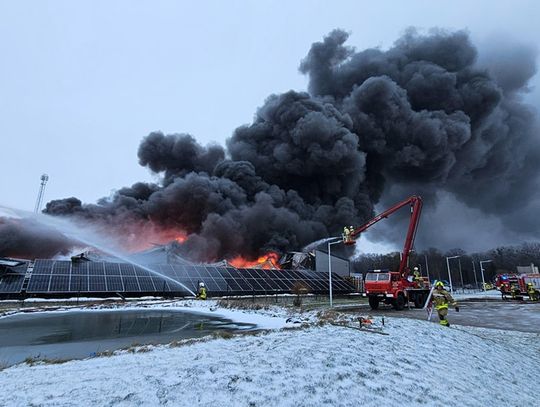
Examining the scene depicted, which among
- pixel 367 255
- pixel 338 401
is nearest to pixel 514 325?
pixel 338 401

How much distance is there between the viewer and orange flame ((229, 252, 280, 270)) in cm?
4450

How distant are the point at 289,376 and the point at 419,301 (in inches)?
820

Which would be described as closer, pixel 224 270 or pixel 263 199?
pixel 224 270

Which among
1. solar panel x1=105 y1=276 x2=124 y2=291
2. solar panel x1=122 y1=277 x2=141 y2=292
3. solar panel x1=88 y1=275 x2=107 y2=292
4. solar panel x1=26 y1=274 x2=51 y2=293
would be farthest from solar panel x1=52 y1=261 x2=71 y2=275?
solar panel x1=122 y1=277 x2=141 y2=292

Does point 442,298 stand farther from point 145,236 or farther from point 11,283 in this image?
point 145,236

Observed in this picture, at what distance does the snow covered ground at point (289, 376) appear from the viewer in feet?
14.3

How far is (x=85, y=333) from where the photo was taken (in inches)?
420

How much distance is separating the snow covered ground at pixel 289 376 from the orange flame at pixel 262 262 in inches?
1466

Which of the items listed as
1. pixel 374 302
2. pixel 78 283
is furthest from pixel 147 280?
pixel 374 302

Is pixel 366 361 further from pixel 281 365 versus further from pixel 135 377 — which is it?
pixel 135 377

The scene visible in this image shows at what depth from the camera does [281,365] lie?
525 centimetres

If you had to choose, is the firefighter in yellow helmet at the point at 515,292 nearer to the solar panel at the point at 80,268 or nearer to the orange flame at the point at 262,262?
the orange flame at the point at 262,262

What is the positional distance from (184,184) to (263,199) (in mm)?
10428

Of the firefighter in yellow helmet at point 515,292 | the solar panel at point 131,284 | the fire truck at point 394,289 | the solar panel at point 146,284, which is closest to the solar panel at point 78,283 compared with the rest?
the solar panel at point 131,284
